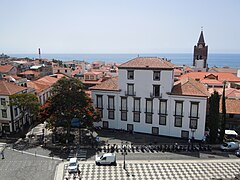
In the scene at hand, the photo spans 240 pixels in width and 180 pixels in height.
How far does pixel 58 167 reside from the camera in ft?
98.7

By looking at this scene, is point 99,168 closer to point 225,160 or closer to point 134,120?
point 134,120

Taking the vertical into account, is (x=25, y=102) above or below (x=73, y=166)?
above

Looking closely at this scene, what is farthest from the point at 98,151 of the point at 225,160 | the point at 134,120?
the point at 225,160

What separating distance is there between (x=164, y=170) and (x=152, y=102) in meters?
13.9

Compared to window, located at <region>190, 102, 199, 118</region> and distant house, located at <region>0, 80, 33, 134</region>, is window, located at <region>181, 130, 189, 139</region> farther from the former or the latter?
distant house, located at <region>0, 80, 33, 134</region>

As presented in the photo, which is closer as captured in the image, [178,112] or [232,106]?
[178,112]

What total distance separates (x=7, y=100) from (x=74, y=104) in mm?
13542

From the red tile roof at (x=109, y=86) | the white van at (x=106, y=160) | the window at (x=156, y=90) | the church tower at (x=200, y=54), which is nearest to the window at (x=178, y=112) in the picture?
the window at (x=156, y=90)

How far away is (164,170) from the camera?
97.3ft

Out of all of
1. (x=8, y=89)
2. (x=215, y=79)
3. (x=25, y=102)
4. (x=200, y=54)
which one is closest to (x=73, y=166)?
(x=25, y=102)

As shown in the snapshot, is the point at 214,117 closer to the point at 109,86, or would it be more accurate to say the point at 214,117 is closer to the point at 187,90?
the point at 187,90

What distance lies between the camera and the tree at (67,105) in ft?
120

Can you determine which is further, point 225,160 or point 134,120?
point 134,120

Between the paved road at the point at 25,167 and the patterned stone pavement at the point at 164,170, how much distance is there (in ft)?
6.90
